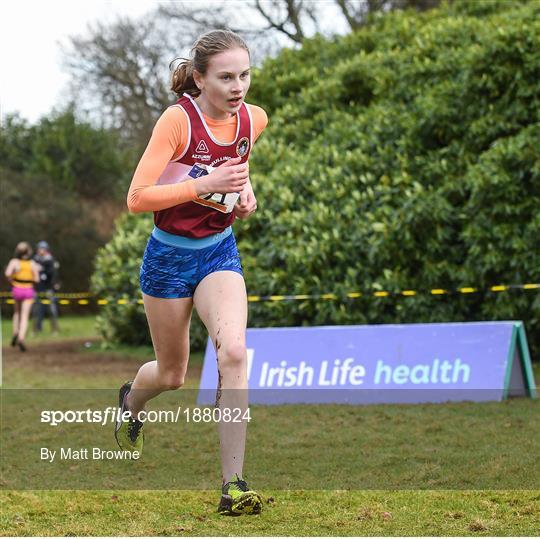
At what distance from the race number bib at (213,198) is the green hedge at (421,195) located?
235 inches

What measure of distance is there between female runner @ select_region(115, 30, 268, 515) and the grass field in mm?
472

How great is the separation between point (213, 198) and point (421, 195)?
6.45 meters

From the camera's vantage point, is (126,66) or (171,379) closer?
(171,379)

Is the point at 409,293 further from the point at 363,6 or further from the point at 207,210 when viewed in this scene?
the point at 363,6

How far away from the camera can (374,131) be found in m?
12.2

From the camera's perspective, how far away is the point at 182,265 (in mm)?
4941

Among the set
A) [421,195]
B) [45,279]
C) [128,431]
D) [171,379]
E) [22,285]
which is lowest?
[128,431]

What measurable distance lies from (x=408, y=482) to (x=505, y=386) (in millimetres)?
3079

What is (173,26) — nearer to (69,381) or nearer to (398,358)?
(69,381)

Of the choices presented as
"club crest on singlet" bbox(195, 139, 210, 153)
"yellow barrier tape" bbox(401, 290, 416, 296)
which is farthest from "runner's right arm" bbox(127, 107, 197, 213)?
"yellow barrier tape" bbox(401, 290, 416, 296)

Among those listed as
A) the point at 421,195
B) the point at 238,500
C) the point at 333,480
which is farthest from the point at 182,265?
the point at 421,195

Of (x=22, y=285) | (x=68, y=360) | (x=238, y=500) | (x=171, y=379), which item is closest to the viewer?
(x=238, y=500)

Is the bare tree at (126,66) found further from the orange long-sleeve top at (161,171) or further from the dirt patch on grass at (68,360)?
the orange long-sleeve top at (161,171)

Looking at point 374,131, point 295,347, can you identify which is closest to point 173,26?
point 374,131
